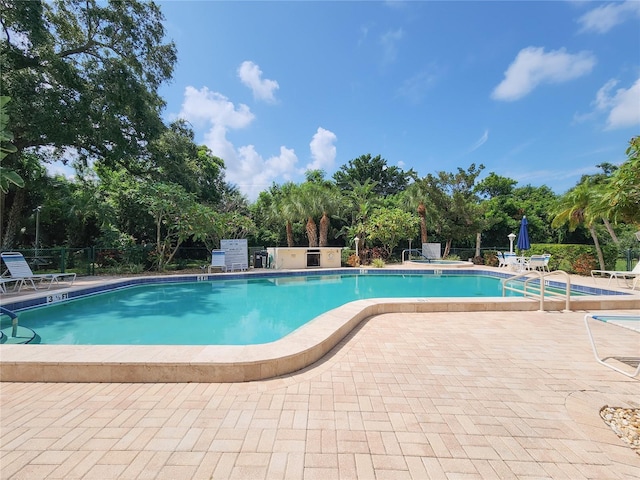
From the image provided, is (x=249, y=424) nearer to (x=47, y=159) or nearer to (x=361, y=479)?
(x=361, y=479)

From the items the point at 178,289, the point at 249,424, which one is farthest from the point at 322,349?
the point at 178,289

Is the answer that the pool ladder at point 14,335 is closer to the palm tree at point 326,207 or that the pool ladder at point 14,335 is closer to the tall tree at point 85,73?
the tall tree at point 85,73

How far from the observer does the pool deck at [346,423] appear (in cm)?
183

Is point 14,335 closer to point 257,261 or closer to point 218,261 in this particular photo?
point 218,261

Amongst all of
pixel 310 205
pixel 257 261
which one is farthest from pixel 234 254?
pixel 310 205

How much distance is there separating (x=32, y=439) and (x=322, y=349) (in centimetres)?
268

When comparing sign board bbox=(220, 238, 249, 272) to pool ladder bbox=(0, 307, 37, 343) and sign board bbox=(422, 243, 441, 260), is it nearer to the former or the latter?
pool ladder bbox=(0, 307, 37, 343)

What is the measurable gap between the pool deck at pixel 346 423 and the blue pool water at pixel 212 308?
232 centimetres

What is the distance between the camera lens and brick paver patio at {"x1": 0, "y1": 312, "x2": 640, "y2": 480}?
1.83 metres

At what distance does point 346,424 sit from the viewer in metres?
2.28

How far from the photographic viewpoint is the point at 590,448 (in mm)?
2021

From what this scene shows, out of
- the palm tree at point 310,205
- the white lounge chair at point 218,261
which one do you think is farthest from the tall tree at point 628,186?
the palm tree at point 310,205

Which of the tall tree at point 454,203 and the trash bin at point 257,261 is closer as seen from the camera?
the trash bin at point 257,261

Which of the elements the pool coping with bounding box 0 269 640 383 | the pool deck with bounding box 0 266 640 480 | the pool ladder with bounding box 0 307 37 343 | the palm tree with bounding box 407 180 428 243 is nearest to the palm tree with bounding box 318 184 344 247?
the palm tree with bounding box 407 180 428 243
